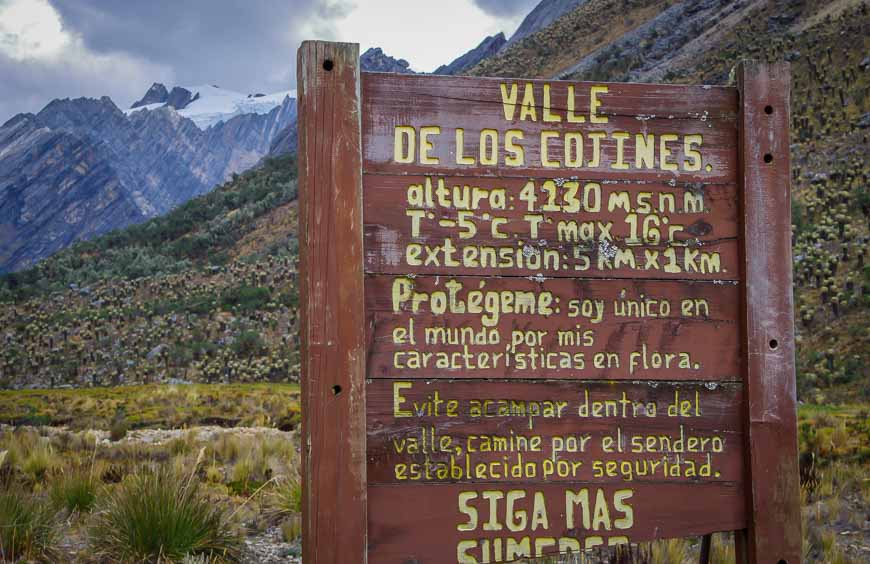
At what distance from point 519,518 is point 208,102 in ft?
542

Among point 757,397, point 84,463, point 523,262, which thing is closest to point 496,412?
point 523,262

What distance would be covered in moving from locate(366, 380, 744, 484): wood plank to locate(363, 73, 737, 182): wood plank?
88 cm

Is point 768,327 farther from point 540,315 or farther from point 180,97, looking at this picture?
point 180,97

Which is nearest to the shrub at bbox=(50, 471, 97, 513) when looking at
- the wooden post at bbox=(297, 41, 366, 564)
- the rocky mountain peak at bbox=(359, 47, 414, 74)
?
the wooden post at bbox=(297, 41, 366, 564)

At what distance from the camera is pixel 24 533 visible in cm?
473

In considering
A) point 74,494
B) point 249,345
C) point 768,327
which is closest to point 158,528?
point 74,494

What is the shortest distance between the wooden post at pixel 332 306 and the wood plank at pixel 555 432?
0.11 m

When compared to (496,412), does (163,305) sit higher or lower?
higher

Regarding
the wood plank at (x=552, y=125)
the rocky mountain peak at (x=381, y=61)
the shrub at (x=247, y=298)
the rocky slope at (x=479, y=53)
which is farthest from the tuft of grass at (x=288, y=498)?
the rocky mountain peak at (x=381, y=61)

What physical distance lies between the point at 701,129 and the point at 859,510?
13.7 feet

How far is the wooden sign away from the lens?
301 cm

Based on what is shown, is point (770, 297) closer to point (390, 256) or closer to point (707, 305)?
point (707, 305)

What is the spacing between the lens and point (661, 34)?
1438 inches

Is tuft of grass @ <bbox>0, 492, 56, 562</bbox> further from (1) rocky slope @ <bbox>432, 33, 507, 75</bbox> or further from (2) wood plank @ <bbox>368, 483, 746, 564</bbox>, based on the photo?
(1) rocky slope @ <bbox>432, 33, 507, 75</bbox>
